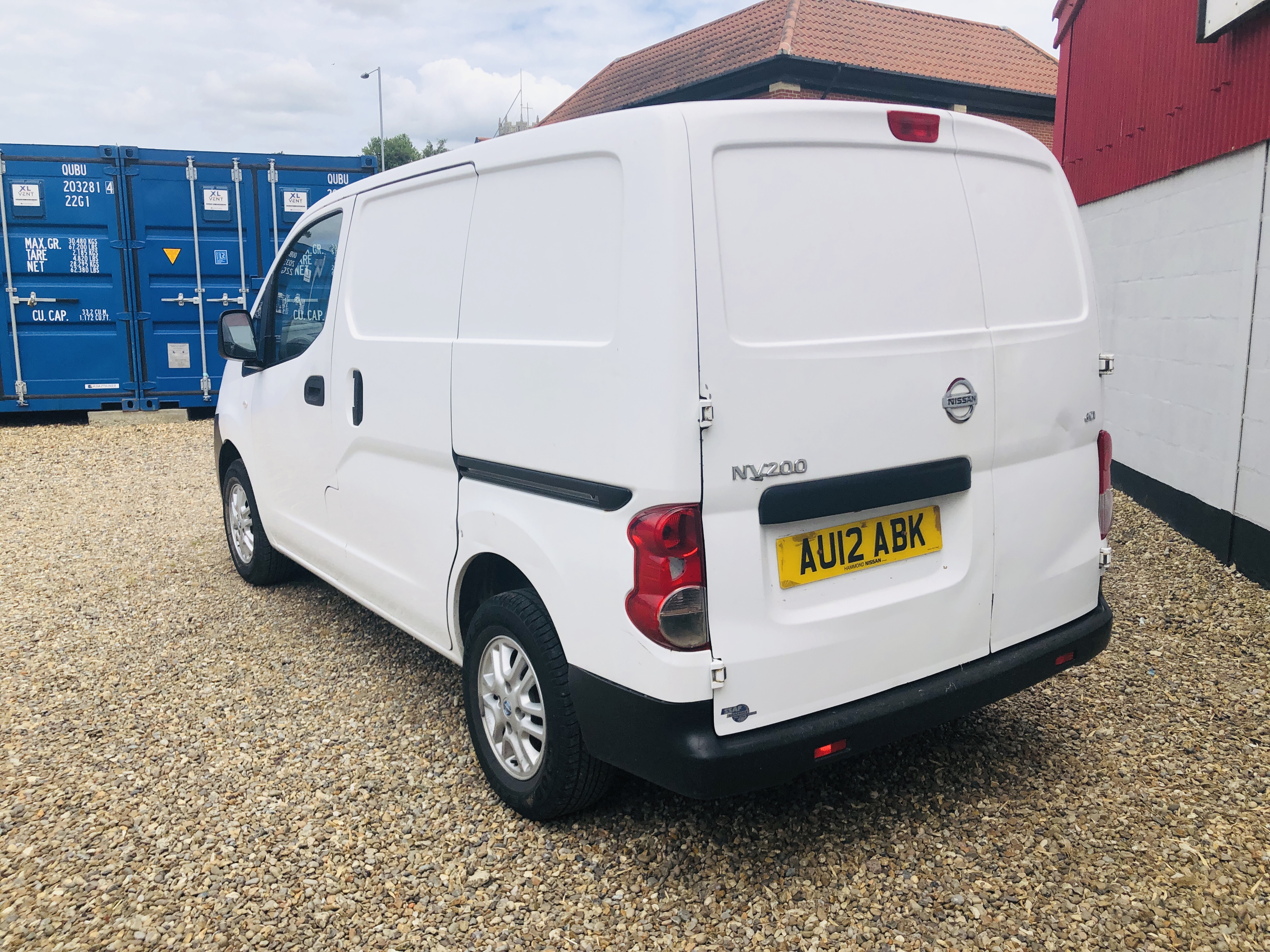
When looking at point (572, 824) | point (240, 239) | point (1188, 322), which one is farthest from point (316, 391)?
point (240, 239)

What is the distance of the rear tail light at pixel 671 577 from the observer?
2.31 m

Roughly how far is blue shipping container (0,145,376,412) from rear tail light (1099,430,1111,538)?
422 inches

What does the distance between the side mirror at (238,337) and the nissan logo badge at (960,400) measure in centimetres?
342

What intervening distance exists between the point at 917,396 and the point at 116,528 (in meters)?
6.49

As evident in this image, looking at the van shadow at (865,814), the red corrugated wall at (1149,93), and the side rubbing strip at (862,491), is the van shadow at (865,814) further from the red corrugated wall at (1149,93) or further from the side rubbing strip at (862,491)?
the red corrugated wall at (1149,93)

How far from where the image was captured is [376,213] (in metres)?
3.73

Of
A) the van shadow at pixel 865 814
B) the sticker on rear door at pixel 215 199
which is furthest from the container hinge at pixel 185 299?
the van shadow at pixel 865 814

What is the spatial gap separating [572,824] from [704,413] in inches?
57.2

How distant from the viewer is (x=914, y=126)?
2.64 m

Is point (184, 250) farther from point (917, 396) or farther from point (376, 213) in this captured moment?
point (917, 396)

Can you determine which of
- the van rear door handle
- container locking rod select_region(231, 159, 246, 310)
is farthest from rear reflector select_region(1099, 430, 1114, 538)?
container locking rod select_region(231, 159, 246, 310)

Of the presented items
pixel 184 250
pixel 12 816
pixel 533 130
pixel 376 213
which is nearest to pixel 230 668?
pixel 12 816

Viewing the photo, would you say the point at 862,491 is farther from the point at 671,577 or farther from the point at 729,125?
the point at 729,125

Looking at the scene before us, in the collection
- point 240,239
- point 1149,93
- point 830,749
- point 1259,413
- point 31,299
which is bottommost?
point 830,749
